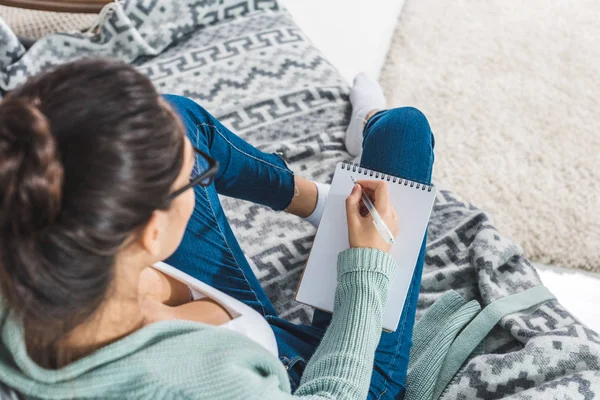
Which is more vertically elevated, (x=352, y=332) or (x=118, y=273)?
(x=118, y=273)

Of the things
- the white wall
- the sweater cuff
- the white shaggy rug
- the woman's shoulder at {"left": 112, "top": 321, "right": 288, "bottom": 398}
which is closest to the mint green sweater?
the woman's shoulder at {"left": 112, "top": 321, "right": 288, "bottom": 398}

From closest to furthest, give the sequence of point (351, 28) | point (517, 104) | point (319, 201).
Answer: point (319, 201) < point (517, 104) < point (351, 28)

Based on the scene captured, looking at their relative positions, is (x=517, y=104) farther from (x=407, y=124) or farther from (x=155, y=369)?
(x=155, y=369)

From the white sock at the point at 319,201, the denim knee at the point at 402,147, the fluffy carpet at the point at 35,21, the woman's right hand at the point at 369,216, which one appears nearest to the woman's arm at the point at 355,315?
the woman's right hand at the point at 369,216

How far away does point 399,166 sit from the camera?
90cm

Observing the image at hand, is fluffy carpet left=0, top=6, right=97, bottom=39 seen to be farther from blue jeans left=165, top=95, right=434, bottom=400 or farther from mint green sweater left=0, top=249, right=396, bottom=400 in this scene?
mint green sweater left=0, top=249, right=396, bottom=400

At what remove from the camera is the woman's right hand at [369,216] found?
763 millimetres

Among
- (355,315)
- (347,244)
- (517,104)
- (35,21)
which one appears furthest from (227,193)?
(517,104)

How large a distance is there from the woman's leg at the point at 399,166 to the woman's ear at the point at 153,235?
406 millimetres

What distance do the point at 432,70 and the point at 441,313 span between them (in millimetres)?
957

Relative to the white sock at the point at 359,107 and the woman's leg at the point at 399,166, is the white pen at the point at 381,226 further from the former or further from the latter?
→ the white sock at the point at 359,107

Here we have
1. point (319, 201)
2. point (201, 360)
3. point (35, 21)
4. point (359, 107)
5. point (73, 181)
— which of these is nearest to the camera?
A: point (73, 181)

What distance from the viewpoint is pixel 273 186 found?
0.96m

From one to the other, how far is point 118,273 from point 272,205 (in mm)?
485
